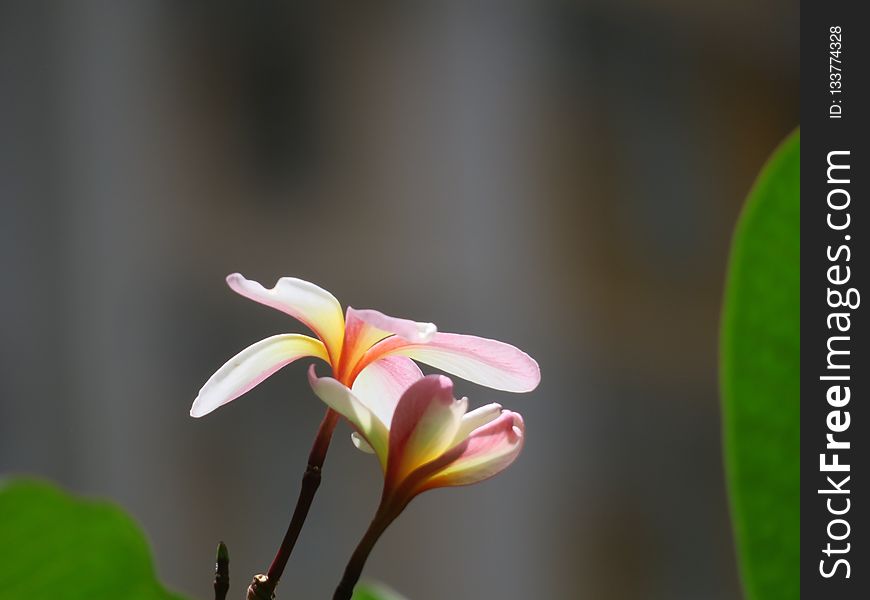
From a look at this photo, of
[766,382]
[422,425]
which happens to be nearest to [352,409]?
[422,425]

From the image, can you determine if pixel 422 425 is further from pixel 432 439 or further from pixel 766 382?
pixel 766 382

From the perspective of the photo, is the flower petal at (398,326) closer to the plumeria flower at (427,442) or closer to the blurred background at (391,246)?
the plumeria flower at (427,442)

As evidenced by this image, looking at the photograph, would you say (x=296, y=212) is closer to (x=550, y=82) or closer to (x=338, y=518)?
(x=338, y=518)

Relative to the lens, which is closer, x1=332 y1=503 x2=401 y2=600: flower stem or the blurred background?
x1=332 y1=503 x2=401 y2=600: flower stem

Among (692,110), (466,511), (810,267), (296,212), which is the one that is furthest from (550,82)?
(810,267)

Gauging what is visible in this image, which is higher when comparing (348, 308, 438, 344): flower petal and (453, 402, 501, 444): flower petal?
(348, 308, 438, 344): flower petal

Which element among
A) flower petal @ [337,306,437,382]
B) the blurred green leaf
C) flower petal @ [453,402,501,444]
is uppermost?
flower petal @ [337,306,437,382]

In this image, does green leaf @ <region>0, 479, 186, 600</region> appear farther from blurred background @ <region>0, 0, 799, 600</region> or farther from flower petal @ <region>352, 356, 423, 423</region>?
blurred background @ <region>0, 0, 799, 600</region>

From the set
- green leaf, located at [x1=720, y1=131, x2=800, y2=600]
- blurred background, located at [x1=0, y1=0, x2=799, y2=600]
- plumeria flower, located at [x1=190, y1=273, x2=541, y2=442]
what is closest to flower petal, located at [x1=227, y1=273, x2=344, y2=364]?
plumeria flower, located at [x1=190, y1=273, x2=541, y2=442]
